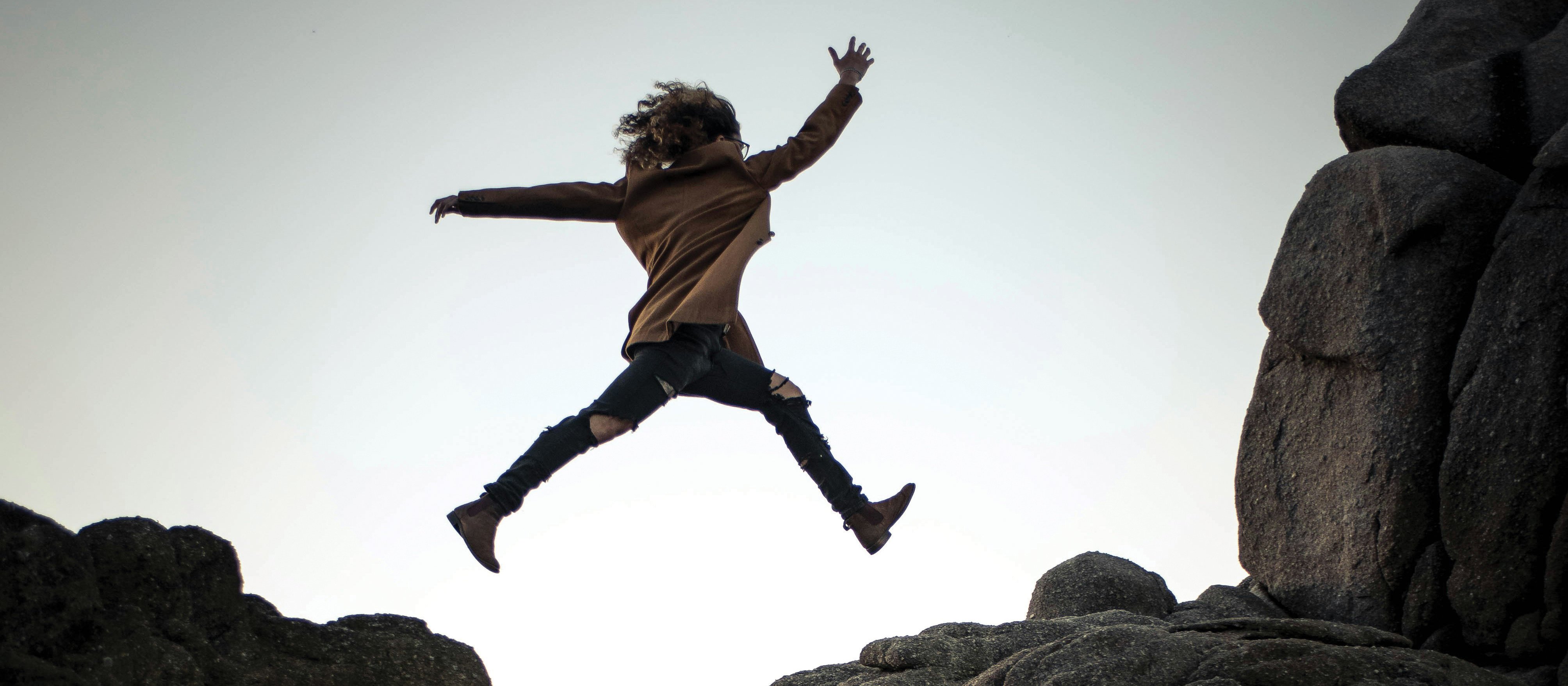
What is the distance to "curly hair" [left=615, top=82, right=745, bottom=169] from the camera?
7535 mm

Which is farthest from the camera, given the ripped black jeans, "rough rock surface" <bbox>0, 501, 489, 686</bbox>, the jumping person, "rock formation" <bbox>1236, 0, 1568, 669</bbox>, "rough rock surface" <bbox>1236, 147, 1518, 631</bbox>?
"rough rock surface" <bbox>1236, 147, 1518, 631</bbox>

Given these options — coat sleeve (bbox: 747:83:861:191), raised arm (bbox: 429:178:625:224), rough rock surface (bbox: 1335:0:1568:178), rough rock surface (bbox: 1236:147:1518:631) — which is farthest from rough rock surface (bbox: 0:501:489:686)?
rough rock surface (bbox: 1335:0:1568:178)

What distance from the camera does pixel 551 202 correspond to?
23.8 ft

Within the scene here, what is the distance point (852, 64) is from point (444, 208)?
2501 mm

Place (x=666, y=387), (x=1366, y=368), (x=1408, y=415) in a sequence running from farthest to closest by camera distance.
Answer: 1. (x=1366, y=368)
2. (x=1408, y=415)
3. (x=666, y=387)

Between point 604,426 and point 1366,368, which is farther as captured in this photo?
point 1366,368

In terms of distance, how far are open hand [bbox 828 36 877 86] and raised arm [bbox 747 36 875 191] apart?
0.07 meters

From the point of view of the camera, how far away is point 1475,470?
7477mm

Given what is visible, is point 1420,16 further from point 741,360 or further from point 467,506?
point 467,506

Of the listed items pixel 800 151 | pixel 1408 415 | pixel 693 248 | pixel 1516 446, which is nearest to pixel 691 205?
pixel 693 248

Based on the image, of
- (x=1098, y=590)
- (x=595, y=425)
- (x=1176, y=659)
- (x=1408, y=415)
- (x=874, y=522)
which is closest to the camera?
(x=1176, y=659)

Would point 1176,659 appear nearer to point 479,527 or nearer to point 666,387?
point 666,387

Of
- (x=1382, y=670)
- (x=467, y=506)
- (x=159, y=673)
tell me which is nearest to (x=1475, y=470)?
(x=1382, y=670)

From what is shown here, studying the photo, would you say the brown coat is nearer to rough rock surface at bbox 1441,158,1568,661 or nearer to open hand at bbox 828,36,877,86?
open hand at bbox 828,36,877,86
